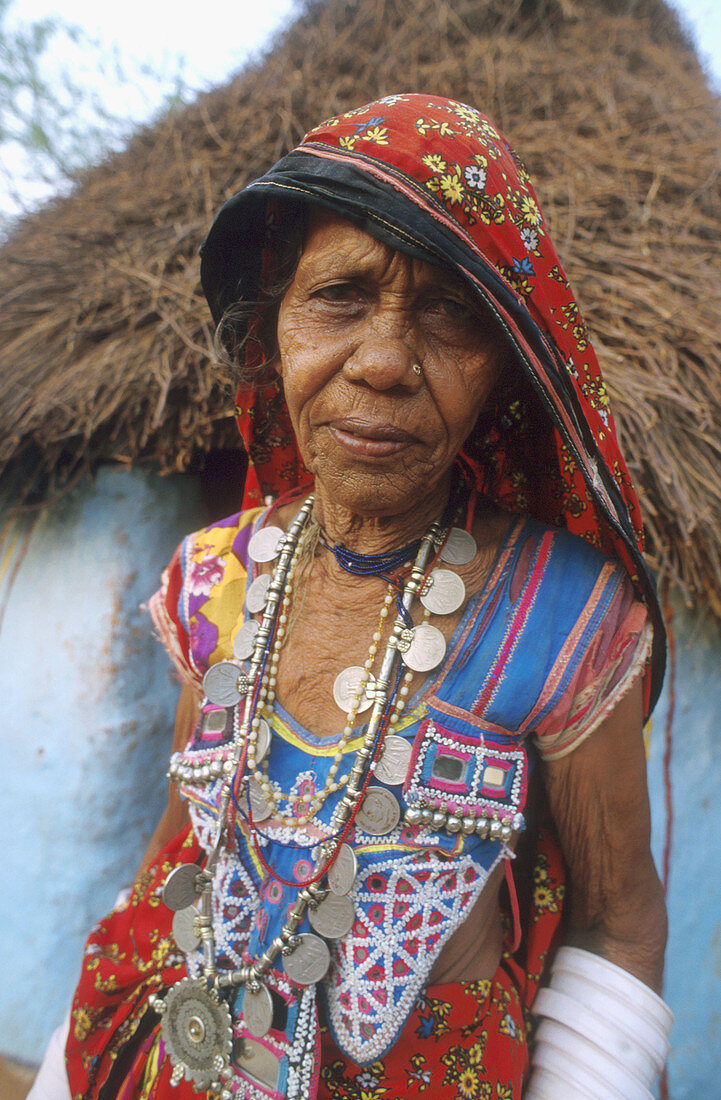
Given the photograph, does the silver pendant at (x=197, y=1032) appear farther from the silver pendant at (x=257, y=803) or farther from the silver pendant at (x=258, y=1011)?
the silver pendant at (x=257, y=803)

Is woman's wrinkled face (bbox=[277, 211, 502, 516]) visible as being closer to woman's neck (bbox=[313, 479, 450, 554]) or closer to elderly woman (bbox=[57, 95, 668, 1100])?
elderly woman (bbox=[57, 95, 668, 1100])

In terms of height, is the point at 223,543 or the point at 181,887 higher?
the point at 223,543

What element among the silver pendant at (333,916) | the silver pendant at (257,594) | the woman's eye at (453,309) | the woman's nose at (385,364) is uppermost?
the woman's eye at (453,309)

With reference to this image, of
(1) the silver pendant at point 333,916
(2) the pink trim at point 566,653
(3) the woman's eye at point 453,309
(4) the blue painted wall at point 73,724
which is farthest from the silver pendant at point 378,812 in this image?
(4) the blue painted wall at point 73,724

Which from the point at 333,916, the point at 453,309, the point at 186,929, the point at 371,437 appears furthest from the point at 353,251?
the point at 186,929

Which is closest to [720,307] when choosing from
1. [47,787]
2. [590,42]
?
[590,42]

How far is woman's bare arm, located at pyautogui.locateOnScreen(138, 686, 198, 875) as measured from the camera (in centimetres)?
165

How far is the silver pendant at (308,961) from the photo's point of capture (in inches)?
45.1

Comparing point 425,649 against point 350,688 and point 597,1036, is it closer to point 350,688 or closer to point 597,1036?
point 350,688

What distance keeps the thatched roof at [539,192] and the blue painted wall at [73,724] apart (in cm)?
24

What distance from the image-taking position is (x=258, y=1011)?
1.18 meters

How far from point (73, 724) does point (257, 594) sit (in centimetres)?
143

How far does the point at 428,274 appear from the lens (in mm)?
1079

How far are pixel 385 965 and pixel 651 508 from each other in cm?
150
